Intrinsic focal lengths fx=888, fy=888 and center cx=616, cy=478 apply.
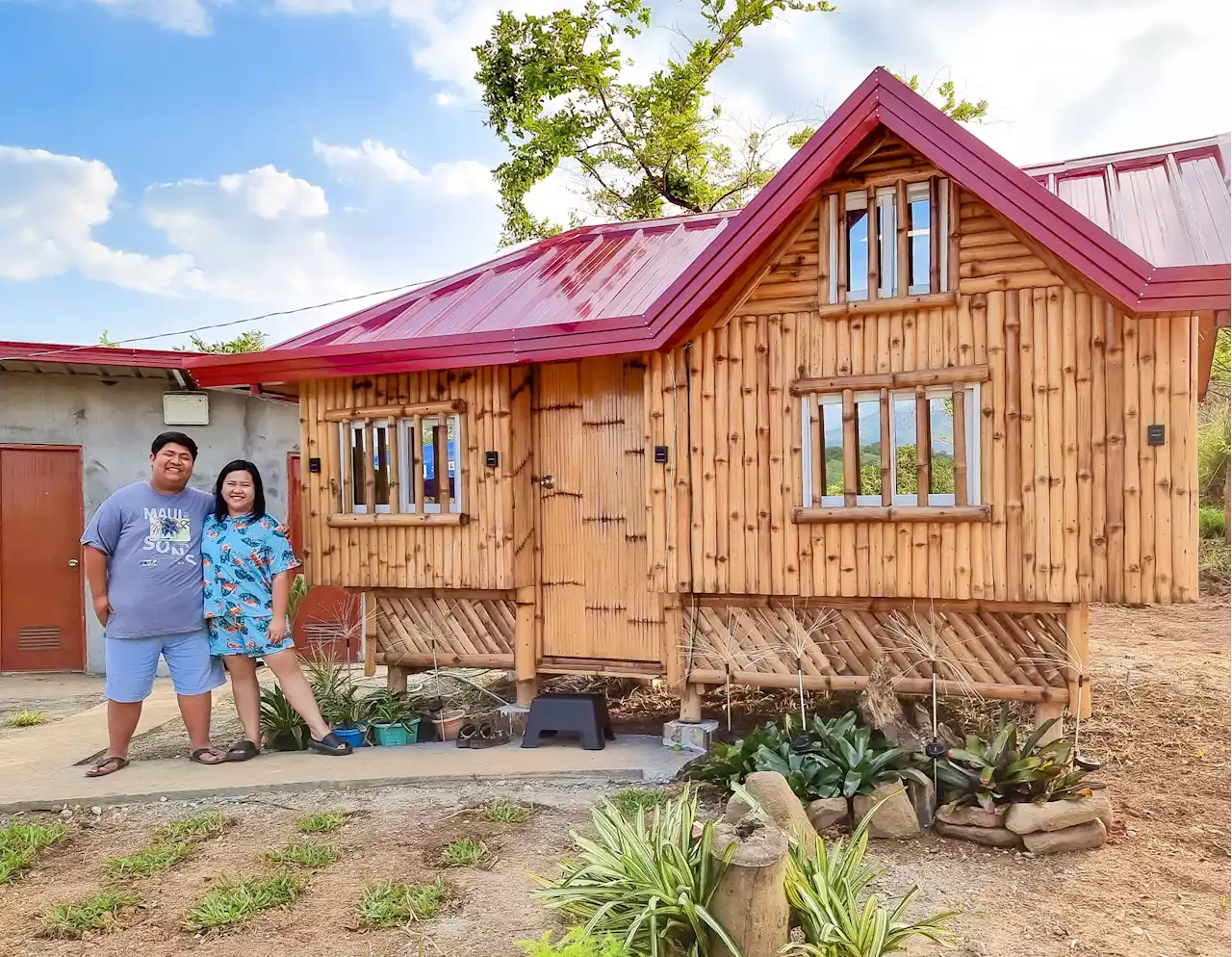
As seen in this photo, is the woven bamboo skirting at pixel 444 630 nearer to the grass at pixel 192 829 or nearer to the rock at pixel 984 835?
the grass at pixel 192 829

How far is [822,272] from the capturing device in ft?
20.9

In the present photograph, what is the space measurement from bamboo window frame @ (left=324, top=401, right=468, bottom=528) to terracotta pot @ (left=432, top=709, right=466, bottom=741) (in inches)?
62.4

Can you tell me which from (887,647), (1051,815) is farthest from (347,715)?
(1051,815)

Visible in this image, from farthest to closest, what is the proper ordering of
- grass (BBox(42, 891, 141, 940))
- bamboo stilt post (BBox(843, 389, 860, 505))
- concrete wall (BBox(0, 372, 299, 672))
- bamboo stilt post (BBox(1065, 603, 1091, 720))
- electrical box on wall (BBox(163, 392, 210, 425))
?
1. electrical box on wall (BBox(163, 392, 210, 425))
2. concrete wall (BBox(0, 372, 299, 672))
3. bamboo stilt post (BBox(843, 389, 860, 505))
4. bamboo stilt post (BBox(1065, 603, 1091, 720))
5. grass (BBox(42, 891, 141, 940))

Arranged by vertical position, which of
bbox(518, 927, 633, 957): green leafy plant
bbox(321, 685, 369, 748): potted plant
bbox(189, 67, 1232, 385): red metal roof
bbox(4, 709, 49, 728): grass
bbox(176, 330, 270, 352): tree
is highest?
bbox(176, 330, 270, 352): tree

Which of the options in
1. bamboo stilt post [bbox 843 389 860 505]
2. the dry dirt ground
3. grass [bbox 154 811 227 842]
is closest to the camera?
the dry dirt ground

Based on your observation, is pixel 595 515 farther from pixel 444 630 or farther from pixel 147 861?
pixel 147 861

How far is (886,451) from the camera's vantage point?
20.1 ft

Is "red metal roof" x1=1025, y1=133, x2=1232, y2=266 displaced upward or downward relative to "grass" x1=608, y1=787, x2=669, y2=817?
upward

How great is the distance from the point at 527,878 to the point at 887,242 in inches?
186

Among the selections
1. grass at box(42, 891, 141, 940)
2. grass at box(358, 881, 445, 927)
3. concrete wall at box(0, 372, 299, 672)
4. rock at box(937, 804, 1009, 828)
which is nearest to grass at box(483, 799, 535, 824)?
grass at box(358, 881, 445, 927)

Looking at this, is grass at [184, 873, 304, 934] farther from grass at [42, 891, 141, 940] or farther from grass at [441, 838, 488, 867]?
grass at [441, 838, 488, 867]

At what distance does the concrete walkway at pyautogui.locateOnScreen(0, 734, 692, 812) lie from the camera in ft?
18.9

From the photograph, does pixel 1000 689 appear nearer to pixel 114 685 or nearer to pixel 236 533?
pixel 236 533
